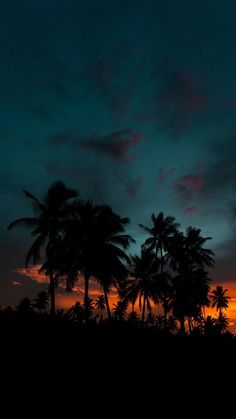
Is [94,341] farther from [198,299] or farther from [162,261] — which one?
[198,299]

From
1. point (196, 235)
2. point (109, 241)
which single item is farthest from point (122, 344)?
point (196, 235)

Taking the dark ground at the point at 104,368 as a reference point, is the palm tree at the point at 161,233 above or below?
above

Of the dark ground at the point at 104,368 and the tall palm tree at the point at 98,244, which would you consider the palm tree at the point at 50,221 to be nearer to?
the tall palm tree at the point at 98,244

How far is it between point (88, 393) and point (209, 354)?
206 inches

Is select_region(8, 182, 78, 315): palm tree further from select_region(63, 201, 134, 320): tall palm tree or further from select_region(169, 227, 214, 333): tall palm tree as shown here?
select_region(169, 227, 214, 333): tall palm tree

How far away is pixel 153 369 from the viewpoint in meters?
6.85


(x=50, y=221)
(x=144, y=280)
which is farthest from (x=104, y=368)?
(x=144, y=280)

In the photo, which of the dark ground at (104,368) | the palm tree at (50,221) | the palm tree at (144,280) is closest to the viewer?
the dark ground at (104,368)

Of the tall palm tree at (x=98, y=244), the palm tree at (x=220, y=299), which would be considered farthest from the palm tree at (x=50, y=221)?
the palm tree at (x=220, y=299)

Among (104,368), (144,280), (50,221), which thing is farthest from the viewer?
(144,280)

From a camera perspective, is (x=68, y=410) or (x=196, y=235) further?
(x=196, y=235)

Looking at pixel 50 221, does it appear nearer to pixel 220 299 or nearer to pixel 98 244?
pixel 98 244

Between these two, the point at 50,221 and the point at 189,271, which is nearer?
the point at 50,221

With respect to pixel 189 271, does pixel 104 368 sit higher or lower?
lower
